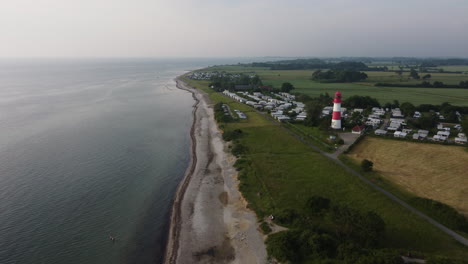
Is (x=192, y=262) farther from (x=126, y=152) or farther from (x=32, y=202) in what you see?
(x=126, y=152)

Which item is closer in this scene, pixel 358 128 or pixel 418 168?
pixel 418 168

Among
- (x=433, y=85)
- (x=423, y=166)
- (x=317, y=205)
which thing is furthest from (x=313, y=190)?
(x=433, y=85)

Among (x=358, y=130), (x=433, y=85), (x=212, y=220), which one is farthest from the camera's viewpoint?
(x=433, y=85)

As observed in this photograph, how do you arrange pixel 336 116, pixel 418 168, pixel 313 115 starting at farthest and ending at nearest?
1. pixel 313 115
2. pixel 336 116
3. pixel 418 168

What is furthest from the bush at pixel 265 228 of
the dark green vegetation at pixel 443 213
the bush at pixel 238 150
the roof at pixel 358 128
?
the roof at pixel 358 128

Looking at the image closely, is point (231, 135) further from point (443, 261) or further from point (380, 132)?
point (443, 261)

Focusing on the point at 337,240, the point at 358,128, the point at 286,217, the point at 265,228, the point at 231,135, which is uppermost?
the point at 358,128
